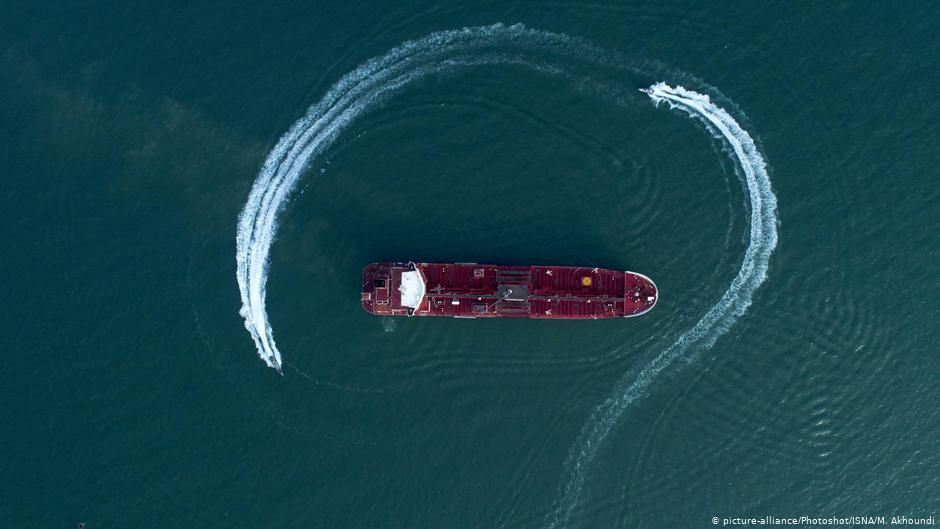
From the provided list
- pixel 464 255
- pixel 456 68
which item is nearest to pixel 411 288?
pixel 464 255

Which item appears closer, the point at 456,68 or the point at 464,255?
the point at 464,255

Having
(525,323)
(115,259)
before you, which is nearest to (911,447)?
(525,323)

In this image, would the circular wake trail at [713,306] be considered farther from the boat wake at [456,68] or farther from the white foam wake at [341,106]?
the white foam wake at [341,106]

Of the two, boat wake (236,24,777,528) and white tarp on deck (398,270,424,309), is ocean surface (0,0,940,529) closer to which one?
boat wake (236,24,777,528)

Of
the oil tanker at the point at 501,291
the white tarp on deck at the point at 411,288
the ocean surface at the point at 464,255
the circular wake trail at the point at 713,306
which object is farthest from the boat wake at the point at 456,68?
the white tarp on deck at the point at 411,288

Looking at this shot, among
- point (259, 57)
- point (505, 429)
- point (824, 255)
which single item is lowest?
point (505, 429)

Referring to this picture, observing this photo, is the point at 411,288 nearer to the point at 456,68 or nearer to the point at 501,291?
the point at 501,291

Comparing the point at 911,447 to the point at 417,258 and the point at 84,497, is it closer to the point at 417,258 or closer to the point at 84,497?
the point at 417,258
